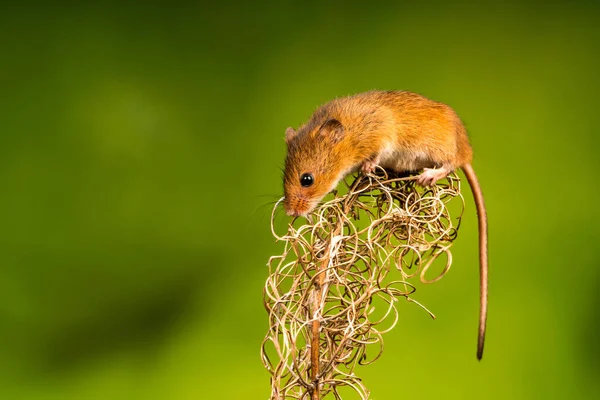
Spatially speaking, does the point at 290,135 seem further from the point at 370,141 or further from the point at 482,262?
the point at 482,262

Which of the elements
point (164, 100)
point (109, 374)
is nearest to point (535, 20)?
point (164, 100)

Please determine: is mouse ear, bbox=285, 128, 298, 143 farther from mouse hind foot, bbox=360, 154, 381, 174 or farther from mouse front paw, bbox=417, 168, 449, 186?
mouse front paw, bbox=417, 168, 449, 186

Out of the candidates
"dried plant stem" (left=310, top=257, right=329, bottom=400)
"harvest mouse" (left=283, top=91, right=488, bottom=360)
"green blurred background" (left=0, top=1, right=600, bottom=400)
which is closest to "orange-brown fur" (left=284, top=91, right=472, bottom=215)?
"harvest mouse" (left=283, top=91, right=488, bottom=360)

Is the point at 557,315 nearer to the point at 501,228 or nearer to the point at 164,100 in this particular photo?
the point at 501,228

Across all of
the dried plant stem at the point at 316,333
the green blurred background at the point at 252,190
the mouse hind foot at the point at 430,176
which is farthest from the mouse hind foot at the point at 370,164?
the green blurred background at the point at 252,190

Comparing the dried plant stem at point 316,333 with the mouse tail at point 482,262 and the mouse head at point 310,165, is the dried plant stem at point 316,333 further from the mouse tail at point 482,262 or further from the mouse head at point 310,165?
the mouse tail at point 482,262

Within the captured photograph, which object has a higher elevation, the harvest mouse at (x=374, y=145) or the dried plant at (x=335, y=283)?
the harvest mouse at (x=374, y=145)
